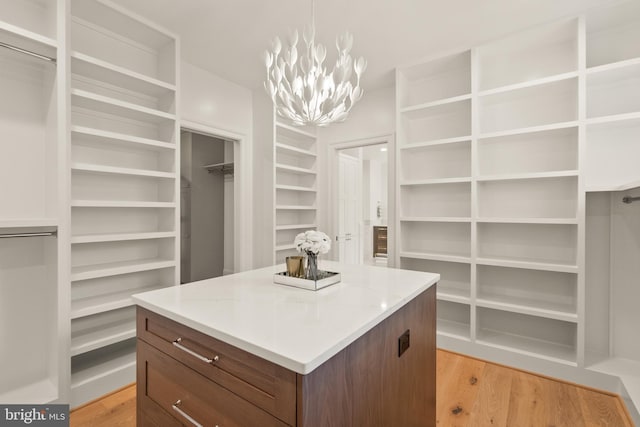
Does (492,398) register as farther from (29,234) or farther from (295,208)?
(29,234)

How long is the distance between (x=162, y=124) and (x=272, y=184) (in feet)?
4.07

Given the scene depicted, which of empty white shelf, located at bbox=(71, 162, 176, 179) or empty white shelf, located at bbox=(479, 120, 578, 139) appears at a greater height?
empty white shelf, located at bbox=(479, 120, 578, 139)

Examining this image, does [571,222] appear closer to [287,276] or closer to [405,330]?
[405,330]

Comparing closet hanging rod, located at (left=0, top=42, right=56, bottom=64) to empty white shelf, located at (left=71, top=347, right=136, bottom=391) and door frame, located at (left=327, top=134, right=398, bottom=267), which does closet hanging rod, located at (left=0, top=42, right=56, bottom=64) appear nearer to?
empty white shelf, located at (left=71, top=347, right=136, bottom=391)

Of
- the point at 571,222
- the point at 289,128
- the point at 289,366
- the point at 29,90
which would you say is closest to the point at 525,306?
the point at 571,222

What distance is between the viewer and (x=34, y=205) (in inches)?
76.9

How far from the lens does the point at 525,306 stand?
253 centimetres

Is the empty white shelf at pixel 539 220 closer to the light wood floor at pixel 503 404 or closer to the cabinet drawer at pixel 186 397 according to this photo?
the light wood floor at pixel 503 404

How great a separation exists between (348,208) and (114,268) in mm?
3188

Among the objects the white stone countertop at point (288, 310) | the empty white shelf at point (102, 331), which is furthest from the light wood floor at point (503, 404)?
the white stone countertop at point (288, 310)

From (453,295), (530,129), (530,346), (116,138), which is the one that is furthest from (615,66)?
(116,138)

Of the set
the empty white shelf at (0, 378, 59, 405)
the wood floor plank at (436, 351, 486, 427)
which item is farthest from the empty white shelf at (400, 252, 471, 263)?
the empty white shelf at (0, 378, 59, 405)

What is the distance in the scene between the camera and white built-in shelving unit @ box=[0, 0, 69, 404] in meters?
1.84

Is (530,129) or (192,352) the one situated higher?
(530,129)
